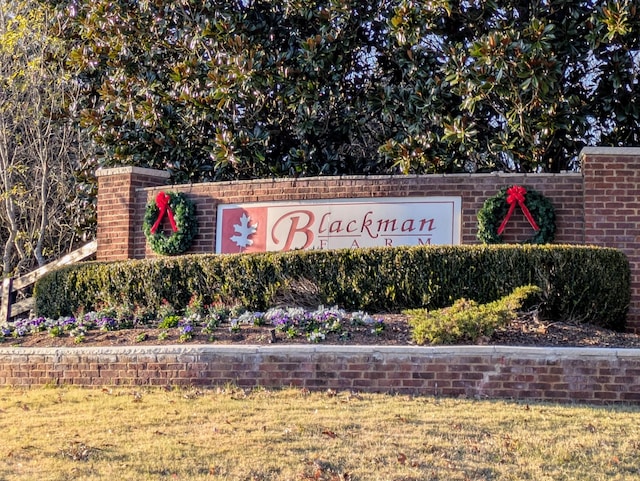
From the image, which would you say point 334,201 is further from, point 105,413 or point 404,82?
point 105,413

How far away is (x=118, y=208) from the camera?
42.7 feet

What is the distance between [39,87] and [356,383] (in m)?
11.2

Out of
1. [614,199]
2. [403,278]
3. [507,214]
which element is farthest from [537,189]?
[403,278]

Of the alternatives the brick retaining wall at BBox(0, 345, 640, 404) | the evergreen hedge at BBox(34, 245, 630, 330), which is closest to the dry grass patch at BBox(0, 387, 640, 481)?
the brick retaining wall at BBox(0, 345, 640, 404)

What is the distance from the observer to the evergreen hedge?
33.0 ft

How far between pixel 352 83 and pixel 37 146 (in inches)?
262

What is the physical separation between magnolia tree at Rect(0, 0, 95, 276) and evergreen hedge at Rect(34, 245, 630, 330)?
5.90 m

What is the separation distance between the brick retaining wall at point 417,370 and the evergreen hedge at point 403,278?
73.2 inches

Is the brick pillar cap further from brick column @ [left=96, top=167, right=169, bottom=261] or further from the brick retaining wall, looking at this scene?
the brick retaining wall

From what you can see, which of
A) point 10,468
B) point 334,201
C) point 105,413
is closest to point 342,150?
point 334,201

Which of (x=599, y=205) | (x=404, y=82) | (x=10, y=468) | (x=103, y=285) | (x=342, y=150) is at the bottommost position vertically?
(x=10, y=468)

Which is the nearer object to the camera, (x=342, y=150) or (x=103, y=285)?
(x=103, y=285)

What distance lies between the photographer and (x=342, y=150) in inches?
614

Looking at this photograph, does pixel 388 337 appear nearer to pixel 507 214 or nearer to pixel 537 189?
pixel 507 214
